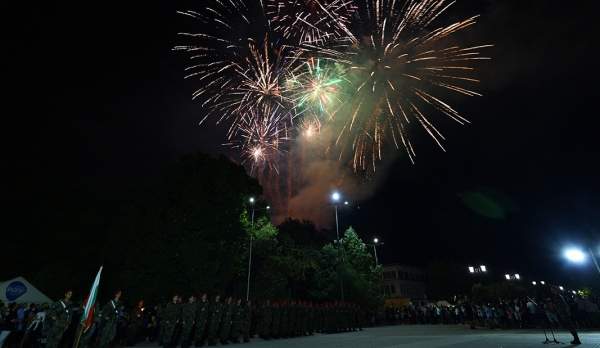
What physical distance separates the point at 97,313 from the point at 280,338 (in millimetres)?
9436

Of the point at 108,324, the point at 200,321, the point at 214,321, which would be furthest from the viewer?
the point at 214,321

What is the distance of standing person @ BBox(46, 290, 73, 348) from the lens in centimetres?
1148

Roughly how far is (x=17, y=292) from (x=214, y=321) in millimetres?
14354

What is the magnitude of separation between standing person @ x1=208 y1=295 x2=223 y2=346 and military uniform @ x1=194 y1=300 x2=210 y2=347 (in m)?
0.33

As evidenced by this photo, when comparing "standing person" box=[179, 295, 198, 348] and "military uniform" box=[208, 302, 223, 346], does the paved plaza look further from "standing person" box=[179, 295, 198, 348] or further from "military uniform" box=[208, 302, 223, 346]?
"standing person" box=[179, 295, 198, 348]

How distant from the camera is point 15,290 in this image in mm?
21047

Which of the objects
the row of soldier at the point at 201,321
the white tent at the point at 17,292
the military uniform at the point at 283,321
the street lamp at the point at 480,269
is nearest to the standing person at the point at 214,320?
the row of soldier at the point at 201,321

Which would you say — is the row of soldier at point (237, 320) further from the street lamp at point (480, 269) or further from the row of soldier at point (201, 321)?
the street lamp at point (480, 269)

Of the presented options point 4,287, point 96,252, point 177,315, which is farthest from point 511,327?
point 96,252

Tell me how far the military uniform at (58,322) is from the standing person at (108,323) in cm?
127

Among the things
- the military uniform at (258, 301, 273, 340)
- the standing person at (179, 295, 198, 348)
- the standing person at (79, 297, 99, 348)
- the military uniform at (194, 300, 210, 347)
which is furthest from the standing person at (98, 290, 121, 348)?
the military uniform at (258, 301, 273, 340)

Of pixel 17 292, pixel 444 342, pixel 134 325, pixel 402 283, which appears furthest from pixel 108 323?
pixel 402 283

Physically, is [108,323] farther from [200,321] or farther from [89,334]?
[200,321]

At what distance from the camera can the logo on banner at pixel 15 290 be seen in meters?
20.8
